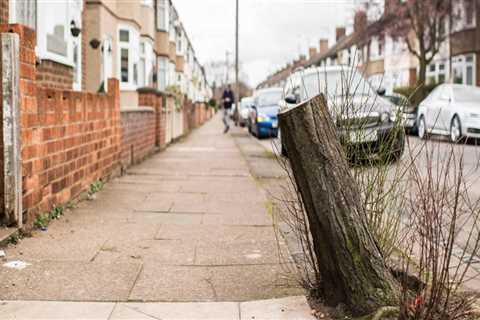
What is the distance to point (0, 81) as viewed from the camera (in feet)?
18.1

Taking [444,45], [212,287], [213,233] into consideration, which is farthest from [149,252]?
[444,45]

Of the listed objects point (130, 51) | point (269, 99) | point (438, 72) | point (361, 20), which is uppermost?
point (361, 20)

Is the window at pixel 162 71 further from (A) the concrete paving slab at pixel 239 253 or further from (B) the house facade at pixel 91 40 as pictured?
(A) the concrete paving slab at pixel 239 253

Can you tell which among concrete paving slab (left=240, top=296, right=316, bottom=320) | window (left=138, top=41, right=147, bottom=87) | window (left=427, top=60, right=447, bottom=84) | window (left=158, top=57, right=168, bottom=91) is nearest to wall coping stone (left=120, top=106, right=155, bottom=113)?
concrete paving slab (left=240, top=296, right=316, bottom=320)

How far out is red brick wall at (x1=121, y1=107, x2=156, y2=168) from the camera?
11326 millimetres

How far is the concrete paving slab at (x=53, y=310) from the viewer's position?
3.65 meters

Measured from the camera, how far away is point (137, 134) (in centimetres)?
1272

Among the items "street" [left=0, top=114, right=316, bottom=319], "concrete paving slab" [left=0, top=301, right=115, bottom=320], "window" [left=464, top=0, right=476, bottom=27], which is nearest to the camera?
"concrete paving slab" [left=0, top=301, right=115, bottom=320]

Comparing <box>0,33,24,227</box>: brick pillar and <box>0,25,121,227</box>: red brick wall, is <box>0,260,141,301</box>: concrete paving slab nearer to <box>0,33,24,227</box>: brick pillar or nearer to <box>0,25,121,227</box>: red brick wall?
<box>0,33,24,227</box>: brick pillar

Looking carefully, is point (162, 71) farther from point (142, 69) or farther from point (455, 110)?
point (455, 110)

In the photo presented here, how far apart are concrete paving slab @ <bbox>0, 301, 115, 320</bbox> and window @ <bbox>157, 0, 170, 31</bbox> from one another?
103ft

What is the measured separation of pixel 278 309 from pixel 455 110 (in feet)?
50.0

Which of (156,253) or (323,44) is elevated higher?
(323,44)

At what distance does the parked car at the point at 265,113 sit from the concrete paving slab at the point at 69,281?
18.0m
